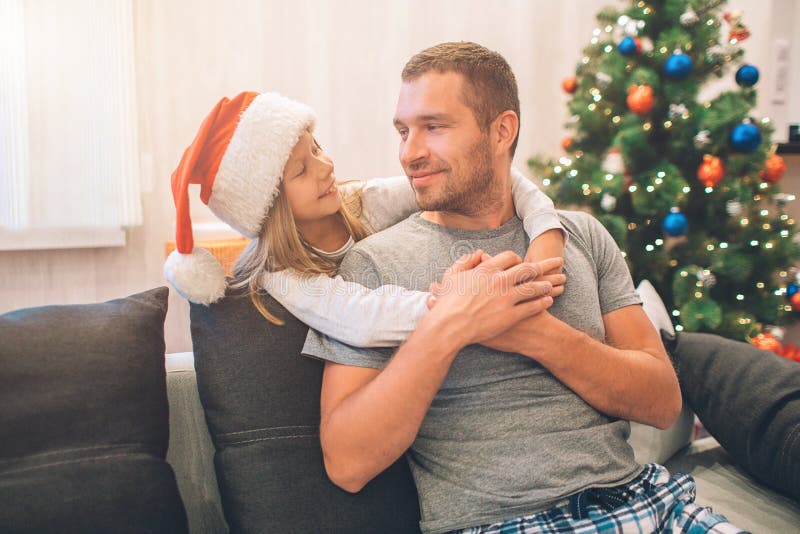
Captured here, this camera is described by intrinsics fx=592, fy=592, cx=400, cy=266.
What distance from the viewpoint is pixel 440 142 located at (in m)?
1.24

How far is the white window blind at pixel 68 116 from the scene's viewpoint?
2309 millimetres

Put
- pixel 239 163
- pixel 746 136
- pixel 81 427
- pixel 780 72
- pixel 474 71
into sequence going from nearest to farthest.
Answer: pixel 81 427, pixel 239 163, pixel 474 71, pixel 746 136, pixel 780 72

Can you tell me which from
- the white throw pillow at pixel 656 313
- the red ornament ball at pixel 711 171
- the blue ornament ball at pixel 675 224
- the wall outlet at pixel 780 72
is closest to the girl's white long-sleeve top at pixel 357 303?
the white throw pillow at pixel 656 313

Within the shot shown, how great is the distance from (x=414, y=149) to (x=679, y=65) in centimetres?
153

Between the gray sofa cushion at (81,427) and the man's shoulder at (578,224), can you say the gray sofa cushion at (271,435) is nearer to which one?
the gray sofa cushion at (81,427)

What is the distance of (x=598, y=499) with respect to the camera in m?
1.04

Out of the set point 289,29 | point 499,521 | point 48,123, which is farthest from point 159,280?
point 499,521

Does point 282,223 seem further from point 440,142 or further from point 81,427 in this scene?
point 81,427

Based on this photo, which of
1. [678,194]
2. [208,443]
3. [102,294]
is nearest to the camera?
[208,443]

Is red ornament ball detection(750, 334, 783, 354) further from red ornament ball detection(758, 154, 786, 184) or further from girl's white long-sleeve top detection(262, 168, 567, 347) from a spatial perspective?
girl's white long-sleeve top detection(262, 168, 567, 347)

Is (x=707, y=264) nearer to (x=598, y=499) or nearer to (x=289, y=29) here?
(x=598, y=499)

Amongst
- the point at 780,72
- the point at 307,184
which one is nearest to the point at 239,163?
the point at 307,184

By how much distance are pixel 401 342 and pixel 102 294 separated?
210 centimetres

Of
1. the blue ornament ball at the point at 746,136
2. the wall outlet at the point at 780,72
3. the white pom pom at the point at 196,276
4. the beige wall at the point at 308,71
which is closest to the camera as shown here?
the white pom pom at the point at 196,276
